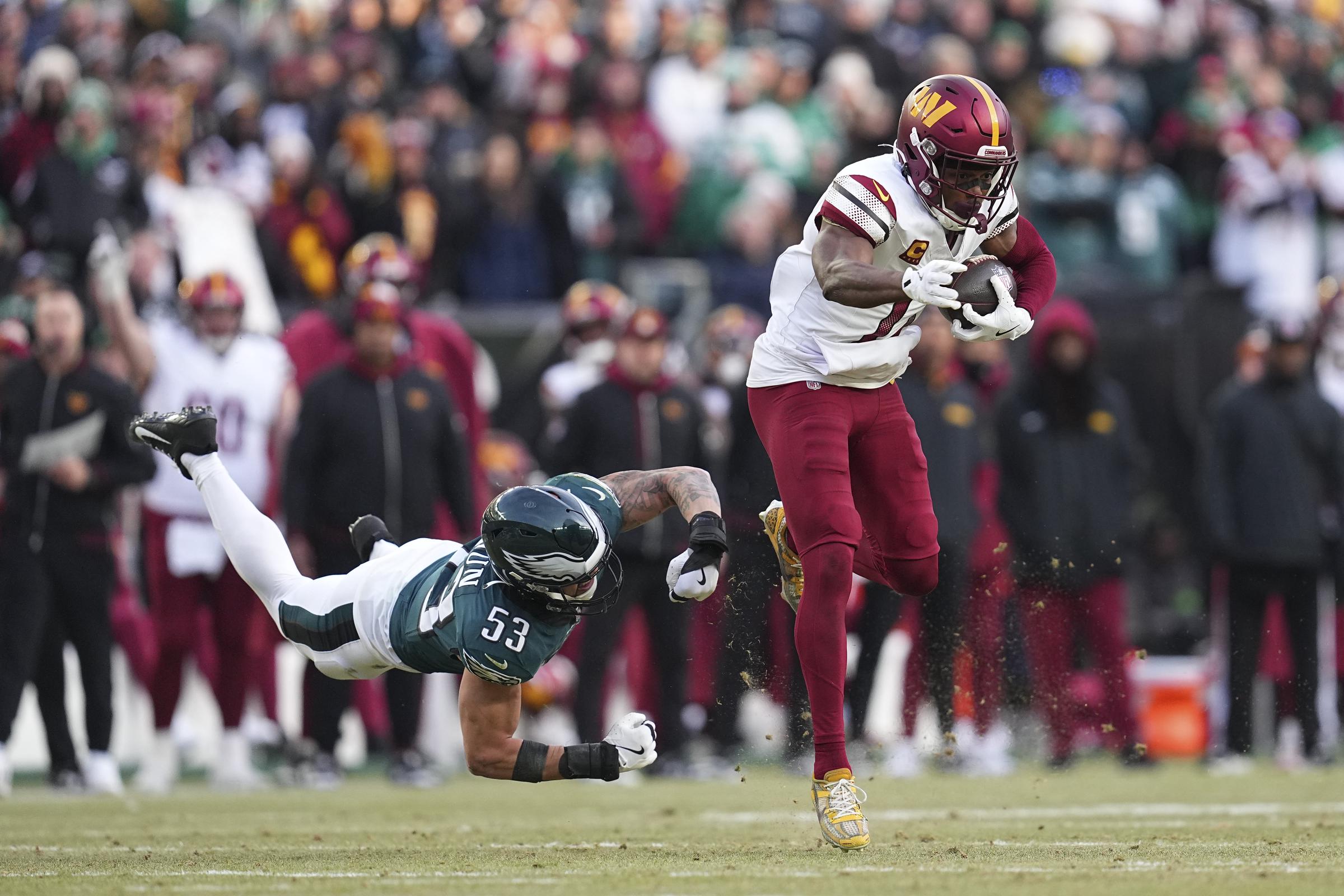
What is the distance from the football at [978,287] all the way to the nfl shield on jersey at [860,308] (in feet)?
0.87

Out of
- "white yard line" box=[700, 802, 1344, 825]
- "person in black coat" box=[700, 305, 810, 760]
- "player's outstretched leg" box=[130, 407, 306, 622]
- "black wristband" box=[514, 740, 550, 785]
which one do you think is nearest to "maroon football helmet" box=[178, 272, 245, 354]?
"person in black coat" box=[700, 305, 810, 760]

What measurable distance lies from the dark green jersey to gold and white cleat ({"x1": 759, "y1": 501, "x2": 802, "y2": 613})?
982 mm

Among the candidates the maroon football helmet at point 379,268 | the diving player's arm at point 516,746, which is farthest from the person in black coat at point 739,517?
the diving player's arm at point 516,746

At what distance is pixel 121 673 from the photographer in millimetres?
11547

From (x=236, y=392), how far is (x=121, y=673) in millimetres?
2057

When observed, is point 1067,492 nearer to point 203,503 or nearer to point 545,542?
point 203,503

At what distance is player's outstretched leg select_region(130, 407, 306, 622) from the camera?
704 centimetres

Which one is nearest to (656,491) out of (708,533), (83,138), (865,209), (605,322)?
(708,533)

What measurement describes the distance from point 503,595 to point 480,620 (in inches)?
4.7

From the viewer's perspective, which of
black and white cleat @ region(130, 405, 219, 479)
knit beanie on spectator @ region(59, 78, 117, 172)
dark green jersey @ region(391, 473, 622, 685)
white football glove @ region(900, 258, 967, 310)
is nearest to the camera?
white football glove @ region(900, 258, 967, 310)

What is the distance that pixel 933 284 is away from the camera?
6.08m

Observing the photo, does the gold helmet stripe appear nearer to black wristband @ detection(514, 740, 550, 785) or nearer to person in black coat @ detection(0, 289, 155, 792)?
black wristband @ detection(514, 740, 550, 785)

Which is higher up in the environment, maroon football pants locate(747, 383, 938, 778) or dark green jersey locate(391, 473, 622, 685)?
maroon football pants locate(747, 383, 938, 778)

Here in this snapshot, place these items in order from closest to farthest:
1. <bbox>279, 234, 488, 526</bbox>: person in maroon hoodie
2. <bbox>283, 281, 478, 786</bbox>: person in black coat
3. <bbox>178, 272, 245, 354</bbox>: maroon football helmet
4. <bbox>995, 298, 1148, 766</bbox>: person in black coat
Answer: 1. <bbox>283, 281, 478, 786</bbox>: person in black coat
2. <bbox>178, 272, 245, 354</bbox>: maroon football helmet
3. <bbox>995, 298, 1148, 766</bbox>: person in black coat
4. <bbox>279, 234, 488, 526</bbox>: person in maroon hoodie
